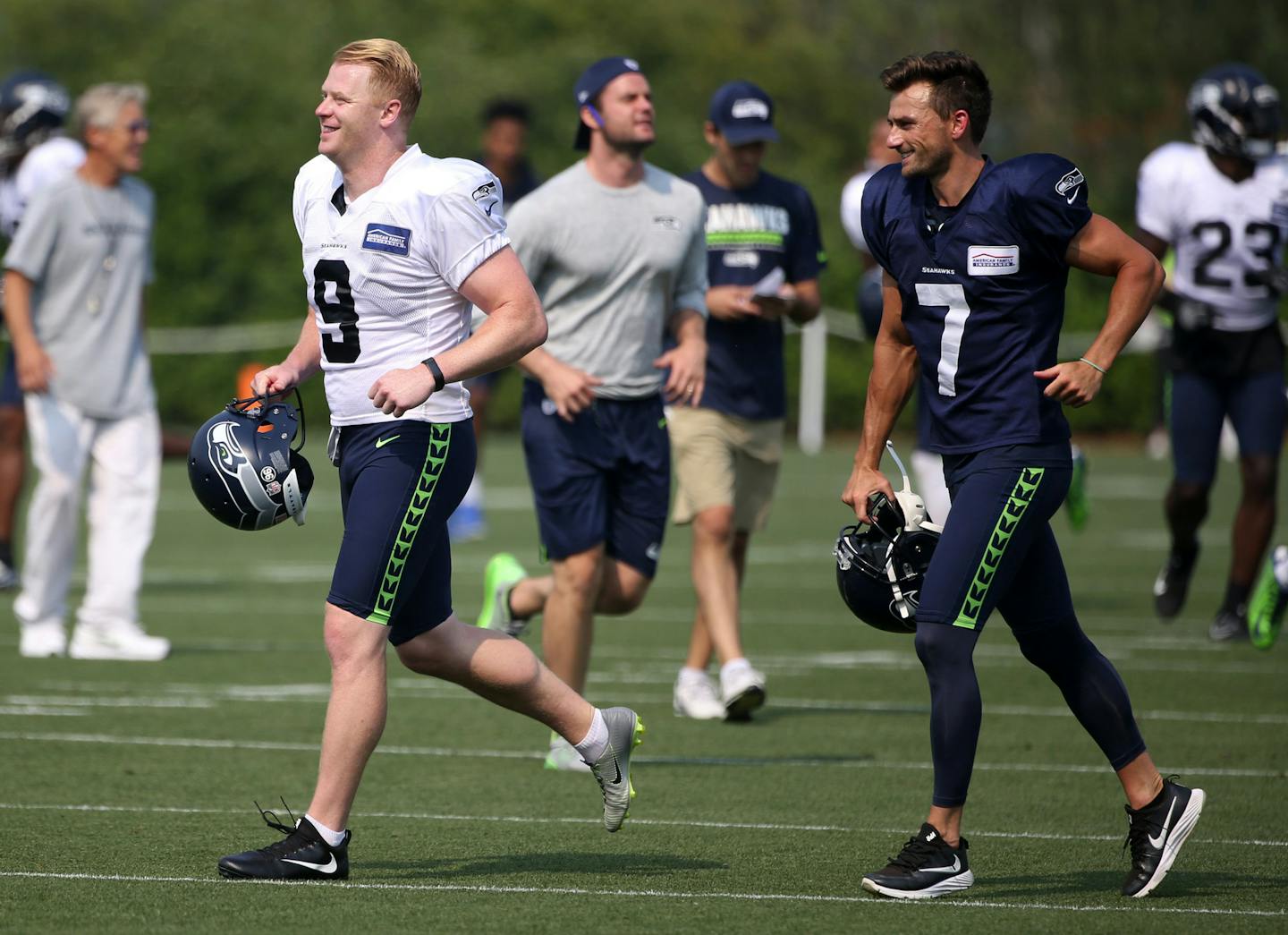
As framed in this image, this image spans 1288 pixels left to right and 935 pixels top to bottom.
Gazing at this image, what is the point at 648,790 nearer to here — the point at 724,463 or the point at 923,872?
the point at 923,872

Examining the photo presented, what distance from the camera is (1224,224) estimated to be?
1075 centimetres

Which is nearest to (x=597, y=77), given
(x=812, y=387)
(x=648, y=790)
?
(x=648, y=790)

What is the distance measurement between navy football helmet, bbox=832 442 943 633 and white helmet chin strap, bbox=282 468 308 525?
1.47 metres

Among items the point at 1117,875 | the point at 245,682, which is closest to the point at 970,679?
the point at 1117,875

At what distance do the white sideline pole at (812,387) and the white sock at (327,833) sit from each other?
827 inches

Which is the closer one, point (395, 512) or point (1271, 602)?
point (395, 512)

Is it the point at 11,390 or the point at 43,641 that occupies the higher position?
the point at 11,390

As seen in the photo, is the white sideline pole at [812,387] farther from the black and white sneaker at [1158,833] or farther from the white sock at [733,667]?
the black and white sneaker at [1158,833]

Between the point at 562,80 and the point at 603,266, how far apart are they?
29.2 meters

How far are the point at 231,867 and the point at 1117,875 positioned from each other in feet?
7.78

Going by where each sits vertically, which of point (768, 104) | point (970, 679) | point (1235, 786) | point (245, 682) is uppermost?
point (768, 104)

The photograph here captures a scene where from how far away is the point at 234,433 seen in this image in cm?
568

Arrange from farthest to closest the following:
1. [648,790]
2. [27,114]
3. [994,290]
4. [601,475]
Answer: [27,114] < [601,475] < [648,790] < [994,290]

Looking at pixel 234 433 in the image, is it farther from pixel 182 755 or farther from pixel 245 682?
pixel 245 682
